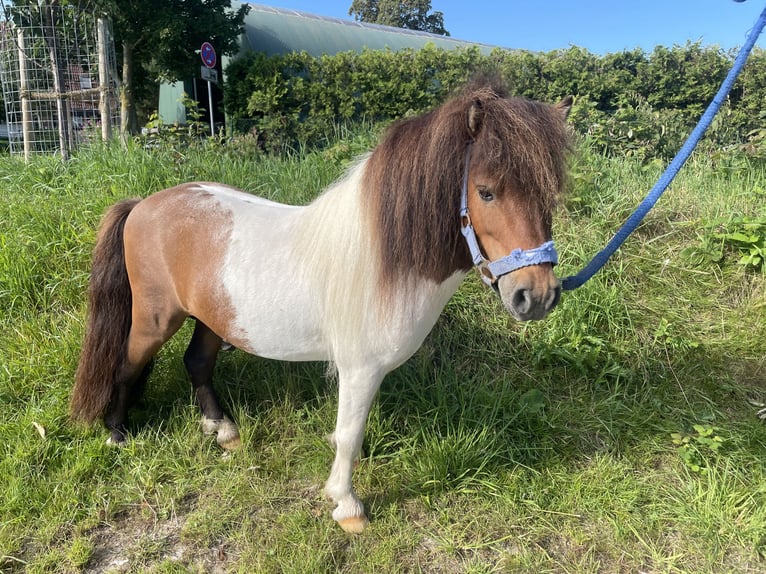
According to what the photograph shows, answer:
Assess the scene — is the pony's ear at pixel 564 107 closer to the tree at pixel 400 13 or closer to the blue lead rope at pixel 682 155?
the blue lead rope at pixel 682 155

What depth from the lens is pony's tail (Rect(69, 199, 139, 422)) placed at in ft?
7.00

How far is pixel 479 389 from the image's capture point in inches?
96.8

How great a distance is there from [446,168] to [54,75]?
4.93 metres

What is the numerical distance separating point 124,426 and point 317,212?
1558mm

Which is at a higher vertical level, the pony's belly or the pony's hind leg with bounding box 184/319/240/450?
the pony's belly

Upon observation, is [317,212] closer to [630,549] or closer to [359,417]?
[359,417]

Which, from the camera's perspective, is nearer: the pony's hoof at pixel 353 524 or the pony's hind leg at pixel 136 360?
the pony's hoof at pixel 353 524

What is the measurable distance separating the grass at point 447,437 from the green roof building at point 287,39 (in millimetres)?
6640

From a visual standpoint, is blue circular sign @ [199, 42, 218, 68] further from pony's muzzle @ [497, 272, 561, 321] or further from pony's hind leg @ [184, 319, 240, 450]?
pony's muzzle @ [497, 272, 561, 321]

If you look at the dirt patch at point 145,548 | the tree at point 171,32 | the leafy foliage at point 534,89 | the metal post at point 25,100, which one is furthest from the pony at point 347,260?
the tree at point 171,32

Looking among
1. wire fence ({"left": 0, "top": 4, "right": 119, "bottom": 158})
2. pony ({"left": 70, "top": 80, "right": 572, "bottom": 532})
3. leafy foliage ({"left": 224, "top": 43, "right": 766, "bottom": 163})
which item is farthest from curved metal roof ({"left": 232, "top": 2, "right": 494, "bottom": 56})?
pony ({"left": 70, "top": 80, "right": 572, "bottom": 532})

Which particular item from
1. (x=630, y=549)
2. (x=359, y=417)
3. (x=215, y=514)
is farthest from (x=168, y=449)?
(x=630, y=549)

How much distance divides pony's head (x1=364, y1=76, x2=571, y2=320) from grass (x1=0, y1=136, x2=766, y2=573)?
1114 millimetres

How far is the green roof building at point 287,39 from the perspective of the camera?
30.4 feet
